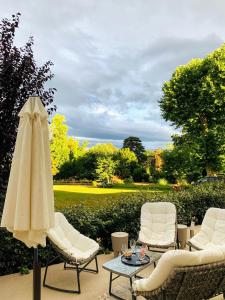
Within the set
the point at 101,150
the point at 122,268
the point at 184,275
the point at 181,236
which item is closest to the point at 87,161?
the point at 101,150

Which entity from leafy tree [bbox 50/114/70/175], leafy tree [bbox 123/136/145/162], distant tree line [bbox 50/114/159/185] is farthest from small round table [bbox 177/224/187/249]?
leafy tree [bbox 123/136/145/162]

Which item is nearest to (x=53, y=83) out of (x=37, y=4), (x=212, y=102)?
(x=37, y=4)

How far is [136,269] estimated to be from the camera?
14.9 feet

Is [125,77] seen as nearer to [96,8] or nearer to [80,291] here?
[96,8]

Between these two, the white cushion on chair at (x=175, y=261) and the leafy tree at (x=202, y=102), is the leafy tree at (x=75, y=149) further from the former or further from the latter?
the white cushion on chair at (x=175, y=261)

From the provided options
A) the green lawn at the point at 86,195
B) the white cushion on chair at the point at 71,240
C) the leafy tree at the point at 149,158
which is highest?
the leafy tree at the point at 149,158

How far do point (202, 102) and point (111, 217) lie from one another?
16.9m

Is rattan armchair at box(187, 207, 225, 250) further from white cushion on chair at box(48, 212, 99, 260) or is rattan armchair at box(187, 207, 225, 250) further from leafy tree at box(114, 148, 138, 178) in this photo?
leafy tree at box(114, 148, 138, 178)

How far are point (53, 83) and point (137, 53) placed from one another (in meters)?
5.56

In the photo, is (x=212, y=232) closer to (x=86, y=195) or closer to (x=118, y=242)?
(x=118, y=242)

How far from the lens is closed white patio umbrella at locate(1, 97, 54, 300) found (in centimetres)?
331

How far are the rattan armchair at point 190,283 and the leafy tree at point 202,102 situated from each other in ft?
63.7

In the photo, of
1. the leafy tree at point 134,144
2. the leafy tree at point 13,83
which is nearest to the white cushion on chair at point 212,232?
the leafy tree at point 13,83

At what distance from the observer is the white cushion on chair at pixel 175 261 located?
3086mm
